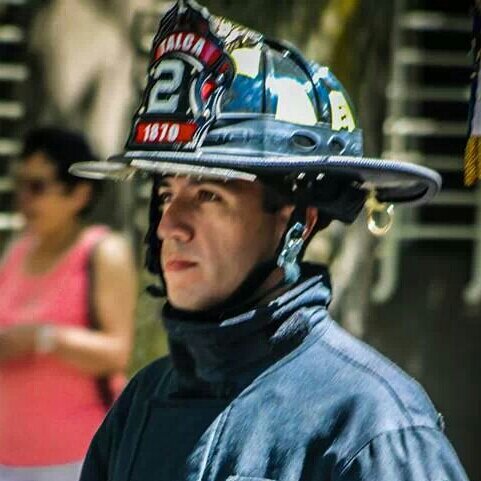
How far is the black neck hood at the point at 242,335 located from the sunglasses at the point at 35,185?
7.10ft

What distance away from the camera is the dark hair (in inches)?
183

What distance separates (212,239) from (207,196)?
0.25 feet

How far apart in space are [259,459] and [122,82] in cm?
311

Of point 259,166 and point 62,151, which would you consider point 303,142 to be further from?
point 62,151

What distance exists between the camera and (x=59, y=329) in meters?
4.50

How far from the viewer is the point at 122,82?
5355 mm

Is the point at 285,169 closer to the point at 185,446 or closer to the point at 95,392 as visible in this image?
the point at 185,446

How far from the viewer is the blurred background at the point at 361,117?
531cm

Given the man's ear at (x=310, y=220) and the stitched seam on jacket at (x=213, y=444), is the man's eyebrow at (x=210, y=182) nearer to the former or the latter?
the man's ear at (x=310, y=220)

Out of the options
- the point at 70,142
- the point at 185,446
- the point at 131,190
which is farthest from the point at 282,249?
the point at 131,190

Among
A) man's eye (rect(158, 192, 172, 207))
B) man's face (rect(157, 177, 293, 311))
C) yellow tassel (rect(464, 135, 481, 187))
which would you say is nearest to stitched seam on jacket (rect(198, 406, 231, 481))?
man's face (rect(157, 177, 293, 311))

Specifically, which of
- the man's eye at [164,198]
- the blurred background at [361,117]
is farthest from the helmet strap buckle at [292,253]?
the blurred background at [361,117]

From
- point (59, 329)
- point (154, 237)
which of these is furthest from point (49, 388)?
point (154, 237)

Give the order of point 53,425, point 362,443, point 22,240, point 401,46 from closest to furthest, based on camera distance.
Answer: point 362,443 → point 53,425 → point 22,240 → point 401,46
